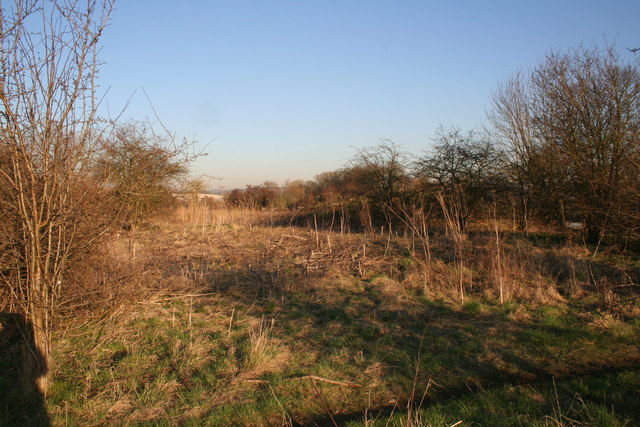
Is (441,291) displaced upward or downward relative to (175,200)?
downward

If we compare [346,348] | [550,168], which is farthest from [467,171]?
[346,348]

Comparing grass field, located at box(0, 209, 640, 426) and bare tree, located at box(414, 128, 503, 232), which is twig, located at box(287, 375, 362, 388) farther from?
bare tree, located at box(414, 128, 503, 232)

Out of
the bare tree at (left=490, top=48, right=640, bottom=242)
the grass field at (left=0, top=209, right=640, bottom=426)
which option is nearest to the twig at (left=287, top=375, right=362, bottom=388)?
the grass field at (left=0, top=209, right=640, bottom=426)

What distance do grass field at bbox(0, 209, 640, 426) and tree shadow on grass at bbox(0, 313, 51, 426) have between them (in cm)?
2

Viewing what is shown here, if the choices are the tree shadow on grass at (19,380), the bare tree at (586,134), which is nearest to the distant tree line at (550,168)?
the bare tree at (586,134)

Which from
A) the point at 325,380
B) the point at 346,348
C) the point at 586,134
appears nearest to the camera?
the point at 325,380

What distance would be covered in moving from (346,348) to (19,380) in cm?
315

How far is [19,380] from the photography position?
12.0 feet

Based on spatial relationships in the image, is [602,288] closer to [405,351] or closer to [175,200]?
[405,351]

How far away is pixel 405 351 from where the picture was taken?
4496 millimetres

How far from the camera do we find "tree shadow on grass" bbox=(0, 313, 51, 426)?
10.7ft

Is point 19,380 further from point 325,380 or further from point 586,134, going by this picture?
point 586,134

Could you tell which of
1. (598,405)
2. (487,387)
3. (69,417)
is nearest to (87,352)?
(69,417)

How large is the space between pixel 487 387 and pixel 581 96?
8.69 metres
